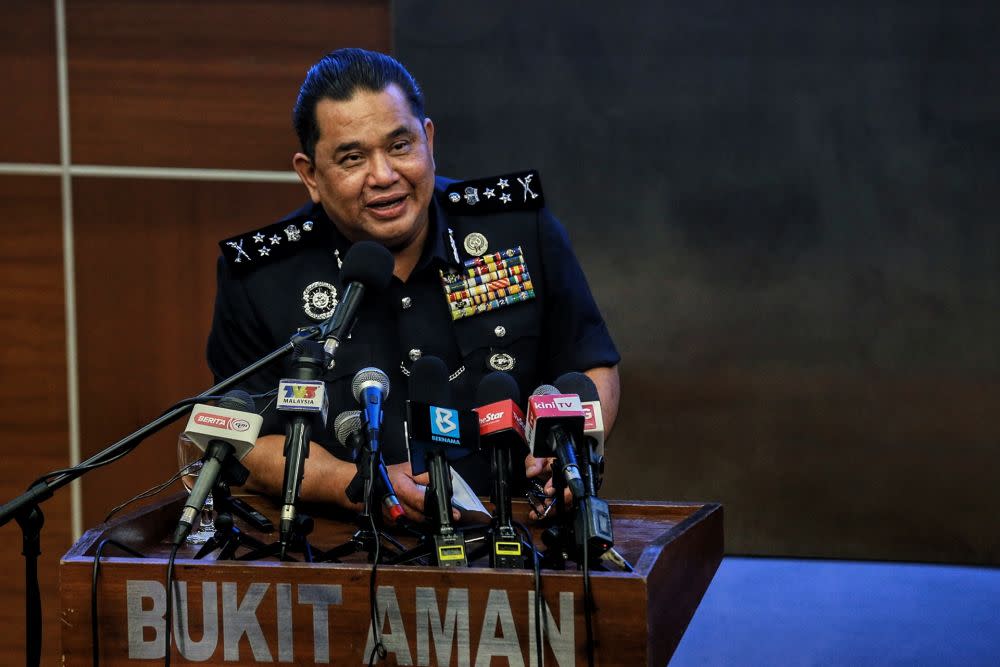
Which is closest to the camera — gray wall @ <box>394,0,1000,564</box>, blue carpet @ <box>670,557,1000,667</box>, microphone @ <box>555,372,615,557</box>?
microphone @ <box>555,372,615,557</box>

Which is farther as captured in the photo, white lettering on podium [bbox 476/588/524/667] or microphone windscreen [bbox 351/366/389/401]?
microphone windscreen [bbox 351/366/389/401]

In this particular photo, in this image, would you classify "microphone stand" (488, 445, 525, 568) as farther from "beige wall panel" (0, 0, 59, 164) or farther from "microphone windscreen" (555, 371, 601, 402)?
"beige wall panel" (0, 0, 59, 164)

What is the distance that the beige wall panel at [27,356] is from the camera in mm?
3375

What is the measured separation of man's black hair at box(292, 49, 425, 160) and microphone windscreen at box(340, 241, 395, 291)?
60 centimetres

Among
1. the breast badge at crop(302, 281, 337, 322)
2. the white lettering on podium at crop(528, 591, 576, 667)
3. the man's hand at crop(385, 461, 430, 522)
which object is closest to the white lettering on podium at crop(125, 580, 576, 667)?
the white lettering on podium at crop(528, 591, 576, 667)

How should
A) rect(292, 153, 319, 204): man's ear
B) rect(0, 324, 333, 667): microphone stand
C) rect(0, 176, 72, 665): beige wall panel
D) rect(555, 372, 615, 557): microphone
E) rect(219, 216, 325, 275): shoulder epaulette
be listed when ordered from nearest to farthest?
1. rect(555, 372, 615, 557): microphone
2. rect(0, 324, 333, 667): microphone stand
3. rect(292, 153, 319, 204): man's ear
4. rect(219, 216, 325, 275): shoulder epaulette
5. rect(0, 176, 72, 665): beige wall panel

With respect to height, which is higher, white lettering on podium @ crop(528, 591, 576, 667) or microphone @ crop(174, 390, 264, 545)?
microphone @ crop(174, 390, 264, 545)

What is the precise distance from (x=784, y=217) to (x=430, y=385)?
228cm

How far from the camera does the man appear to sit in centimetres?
191

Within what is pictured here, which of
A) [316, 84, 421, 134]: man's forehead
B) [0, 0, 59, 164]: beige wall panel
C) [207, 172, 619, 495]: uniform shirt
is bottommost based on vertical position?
[207, 172, 619, 495]: uniform shirt

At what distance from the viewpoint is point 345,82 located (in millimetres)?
1889

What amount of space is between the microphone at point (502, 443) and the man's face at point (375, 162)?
72 cm

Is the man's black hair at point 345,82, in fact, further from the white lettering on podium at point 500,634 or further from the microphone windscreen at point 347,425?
the white lettering on podium at point 500,634

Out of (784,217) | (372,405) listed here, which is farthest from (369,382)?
(784,217)
